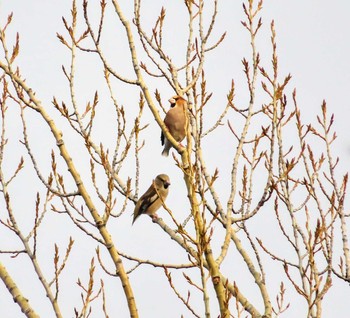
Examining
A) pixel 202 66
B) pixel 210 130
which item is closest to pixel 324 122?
pixel 210 130

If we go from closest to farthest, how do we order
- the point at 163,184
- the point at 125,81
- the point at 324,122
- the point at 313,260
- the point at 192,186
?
the point at 192,186
the point at 313,260
the point at 125,81
the point at 324,122
the point at 163,184

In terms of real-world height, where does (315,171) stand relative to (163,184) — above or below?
below

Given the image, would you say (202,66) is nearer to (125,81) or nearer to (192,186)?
(125,81)

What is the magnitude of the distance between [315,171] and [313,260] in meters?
1.73

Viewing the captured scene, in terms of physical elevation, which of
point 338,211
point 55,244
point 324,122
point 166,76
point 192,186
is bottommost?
point 192,186

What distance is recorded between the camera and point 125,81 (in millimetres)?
5828

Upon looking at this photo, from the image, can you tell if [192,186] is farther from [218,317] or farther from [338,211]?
[338,211]

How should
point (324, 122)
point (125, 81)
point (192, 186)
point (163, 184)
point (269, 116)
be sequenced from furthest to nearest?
point (163, 184)
point (324, 122)
point (269, 116)
point (125, 81)
point (192, 186)

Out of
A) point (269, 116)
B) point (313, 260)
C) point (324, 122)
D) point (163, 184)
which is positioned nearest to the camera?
point (313, 260)

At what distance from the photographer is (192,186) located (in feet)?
14.2

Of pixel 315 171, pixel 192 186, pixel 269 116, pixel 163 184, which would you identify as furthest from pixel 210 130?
pixel 163 184

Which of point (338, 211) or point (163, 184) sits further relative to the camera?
point (163, 184)

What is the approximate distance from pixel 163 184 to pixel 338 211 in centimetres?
514

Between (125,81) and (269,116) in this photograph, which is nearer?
(125,81)
